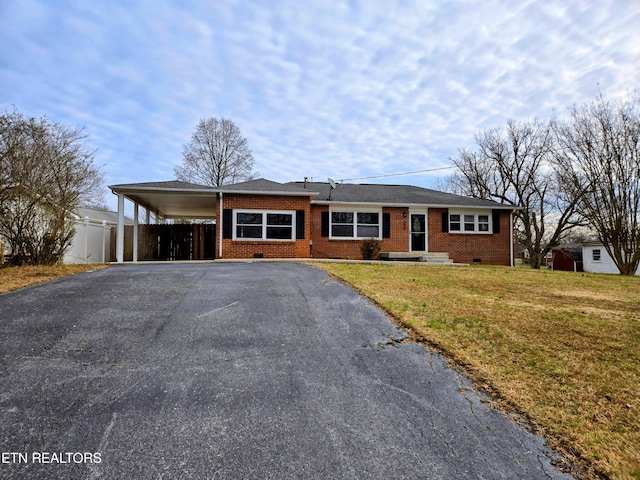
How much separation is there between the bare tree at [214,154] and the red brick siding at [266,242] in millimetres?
17748

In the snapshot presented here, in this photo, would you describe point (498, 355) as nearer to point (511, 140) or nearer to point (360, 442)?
point (360, 442)

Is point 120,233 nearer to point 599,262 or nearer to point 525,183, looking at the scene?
point 525,183

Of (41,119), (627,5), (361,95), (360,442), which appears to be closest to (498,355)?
(360,442)

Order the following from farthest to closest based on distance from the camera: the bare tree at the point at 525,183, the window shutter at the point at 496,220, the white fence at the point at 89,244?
the bare tree at the point at 525,183 → the window shutter at the point at 496,220 → the white fence at the point at 89,244

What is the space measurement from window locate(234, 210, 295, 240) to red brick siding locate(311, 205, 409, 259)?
1726 mm

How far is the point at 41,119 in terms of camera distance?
941 cm

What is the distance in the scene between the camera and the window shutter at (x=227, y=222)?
13594 mm

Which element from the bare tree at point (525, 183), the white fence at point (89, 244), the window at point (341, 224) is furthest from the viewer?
the bare tree at point (525, 183)

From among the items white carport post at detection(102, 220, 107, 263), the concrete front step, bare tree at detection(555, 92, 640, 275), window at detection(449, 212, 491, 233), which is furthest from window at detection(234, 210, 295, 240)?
bare tree at detection(555, 92, 640, 275)

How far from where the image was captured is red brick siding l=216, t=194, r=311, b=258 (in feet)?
44.8

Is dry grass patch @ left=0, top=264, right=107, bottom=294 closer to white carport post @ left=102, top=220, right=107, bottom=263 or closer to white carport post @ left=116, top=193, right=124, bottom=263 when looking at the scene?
white carport post @ left=116, top=193, right=124, bottom=263

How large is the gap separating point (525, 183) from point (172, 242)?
25.4m

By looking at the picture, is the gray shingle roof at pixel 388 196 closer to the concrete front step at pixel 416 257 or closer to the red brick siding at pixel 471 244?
the red brick siding at pixel 471 244

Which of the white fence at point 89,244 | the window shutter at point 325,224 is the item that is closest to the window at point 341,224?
the window shutter at point 325,224
